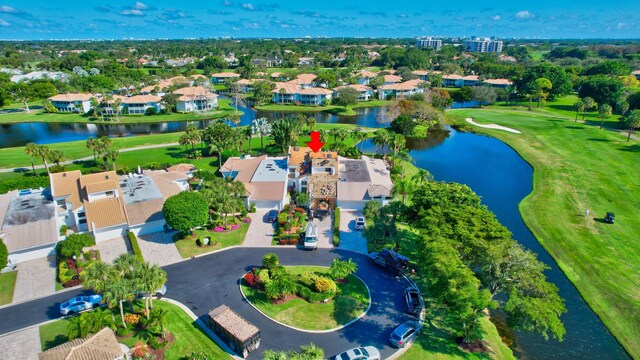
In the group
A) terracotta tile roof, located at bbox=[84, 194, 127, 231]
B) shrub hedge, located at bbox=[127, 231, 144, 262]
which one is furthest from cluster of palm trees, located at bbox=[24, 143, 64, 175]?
shrub hedge, located at bbox=[127, 231, 144, 262]

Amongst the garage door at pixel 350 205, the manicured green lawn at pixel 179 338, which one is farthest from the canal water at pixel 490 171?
the manicured green lawn at pixel 179 338

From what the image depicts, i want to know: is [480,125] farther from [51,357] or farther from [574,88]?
[51,357]

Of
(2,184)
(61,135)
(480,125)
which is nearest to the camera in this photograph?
(2,184)

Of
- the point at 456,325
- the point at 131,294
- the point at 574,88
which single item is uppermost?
the point at 574,88

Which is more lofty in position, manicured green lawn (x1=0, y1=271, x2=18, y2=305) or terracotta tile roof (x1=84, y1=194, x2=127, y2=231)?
terracotta tile roof (x1=84, y1=194, x2=127, y2=231)

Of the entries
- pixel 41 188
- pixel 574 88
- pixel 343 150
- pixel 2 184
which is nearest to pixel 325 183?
pixel 343 150

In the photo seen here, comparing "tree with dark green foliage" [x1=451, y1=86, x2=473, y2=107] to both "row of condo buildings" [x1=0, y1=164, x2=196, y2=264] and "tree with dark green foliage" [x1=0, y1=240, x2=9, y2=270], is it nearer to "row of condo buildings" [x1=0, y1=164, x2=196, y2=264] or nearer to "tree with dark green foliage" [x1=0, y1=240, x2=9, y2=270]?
"row of condo buildings" [x1=0, y1=164, x2=196, y2=264]
